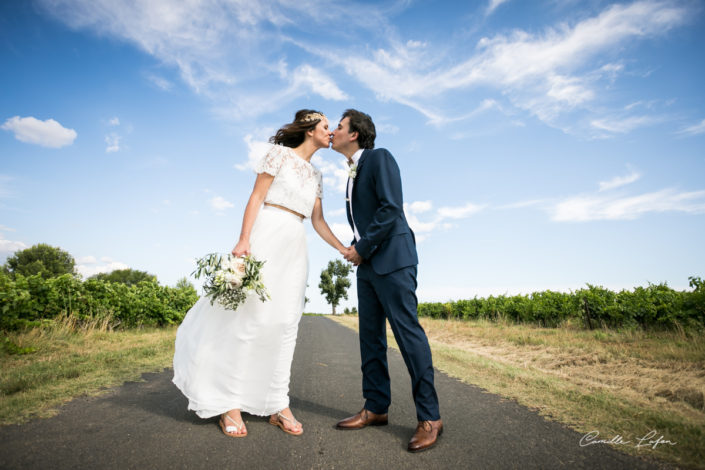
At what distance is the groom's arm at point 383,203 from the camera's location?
2854 millimetres

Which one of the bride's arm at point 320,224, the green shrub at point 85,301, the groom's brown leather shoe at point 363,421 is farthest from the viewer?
the green shrub at point 85,301

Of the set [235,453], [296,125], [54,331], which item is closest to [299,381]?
[235,453]

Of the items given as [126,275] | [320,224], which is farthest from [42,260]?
[320,224]

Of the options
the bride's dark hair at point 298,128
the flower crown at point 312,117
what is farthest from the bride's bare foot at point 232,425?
the flower crown at point 312,117

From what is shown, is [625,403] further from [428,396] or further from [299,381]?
[299,381]

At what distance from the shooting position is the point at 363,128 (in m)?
3.30

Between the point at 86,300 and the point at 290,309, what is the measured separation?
800 cm

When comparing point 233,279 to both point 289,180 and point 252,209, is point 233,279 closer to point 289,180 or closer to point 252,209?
point 252,209

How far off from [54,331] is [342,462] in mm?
7163

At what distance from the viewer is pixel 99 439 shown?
2.34 metres

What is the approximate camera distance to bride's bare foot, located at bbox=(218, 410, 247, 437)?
2.62 meters

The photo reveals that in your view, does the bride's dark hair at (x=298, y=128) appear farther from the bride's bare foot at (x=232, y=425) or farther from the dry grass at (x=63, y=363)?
the dry grass at (x=63, y=363)

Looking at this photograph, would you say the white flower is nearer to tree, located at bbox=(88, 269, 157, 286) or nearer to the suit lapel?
the suit lapel

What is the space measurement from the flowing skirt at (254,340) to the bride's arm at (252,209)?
7cm
